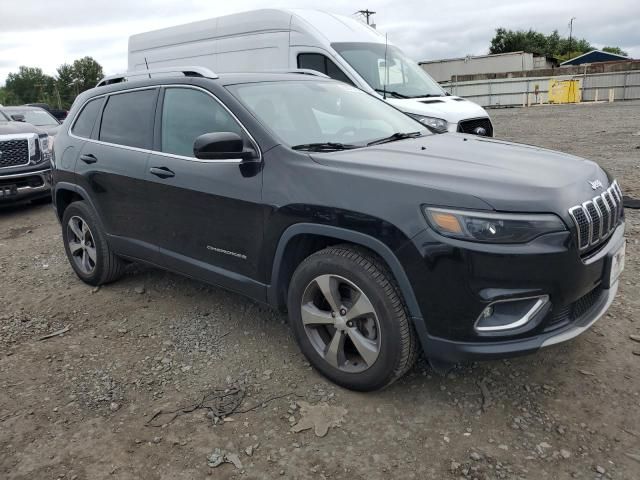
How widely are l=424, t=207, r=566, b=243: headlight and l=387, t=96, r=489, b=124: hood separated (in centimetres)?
502

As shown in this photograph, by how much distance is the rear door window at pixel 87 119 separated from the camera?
176 inches

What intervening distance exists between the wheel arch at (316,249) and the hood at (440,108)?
4.62 meters

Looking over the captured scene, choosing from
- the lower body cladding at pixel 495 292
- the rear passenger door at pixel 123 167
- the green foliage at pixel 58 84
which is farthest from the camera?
the green foliage at pixel 58 84

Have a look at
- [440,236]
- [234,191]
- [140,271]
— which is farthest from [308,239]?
[140,271]

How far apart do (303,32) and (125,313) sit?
5.59 metres

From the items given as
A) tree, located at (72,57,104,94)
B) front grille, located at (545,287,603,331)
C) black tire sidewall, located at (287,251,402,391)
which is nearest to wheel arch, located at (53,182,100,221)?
black tire sidewall, located at (287,251,402,391)

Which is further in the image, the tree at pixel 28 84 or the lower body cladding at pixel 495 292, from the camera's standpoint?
the tree at pixel 28 84

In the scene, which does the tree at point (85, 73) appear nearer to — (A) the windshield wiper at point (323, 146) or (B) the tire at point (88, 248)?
(B) the tire at point (88, 248)

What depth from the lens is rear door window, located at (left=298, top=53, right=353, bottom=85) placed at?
793 cm

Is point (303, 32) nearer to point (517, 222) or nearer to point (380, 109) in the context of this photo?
point (380, 109)

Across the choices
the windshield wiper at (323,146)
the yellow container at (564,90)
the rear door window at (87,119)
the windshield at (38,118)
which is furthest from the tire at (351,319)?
the yellow container at (564,90)

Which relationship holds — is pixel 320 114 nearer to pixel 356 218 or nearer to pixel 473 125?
pixel 356 218

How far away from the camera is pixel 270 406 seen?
113 inches

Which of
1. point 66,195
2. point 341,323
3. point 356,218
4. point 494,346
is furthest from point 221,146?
point 66,195
